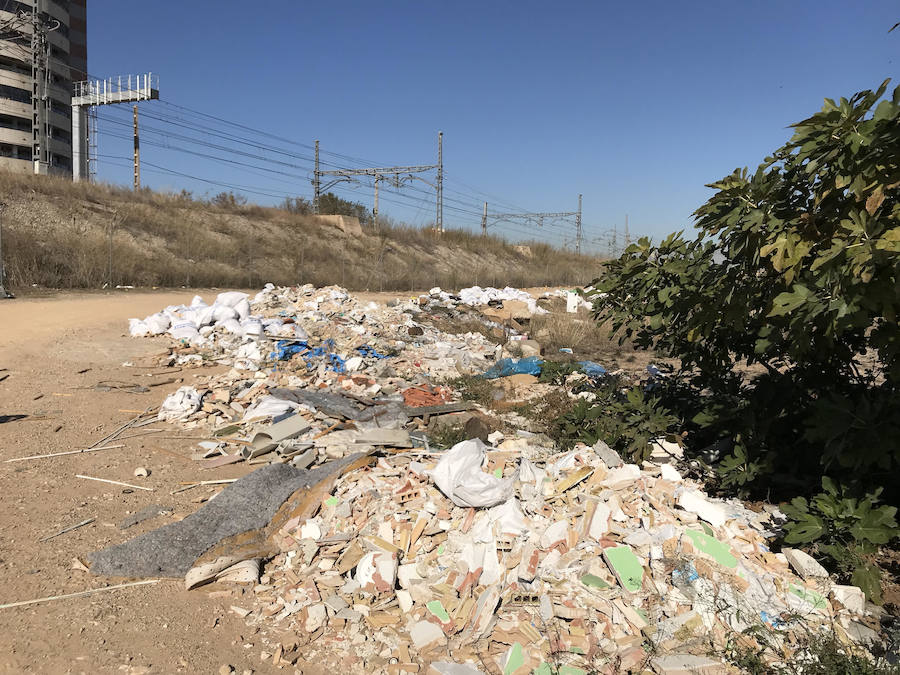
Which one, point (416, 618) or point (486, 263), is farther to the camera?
point (486, 263)

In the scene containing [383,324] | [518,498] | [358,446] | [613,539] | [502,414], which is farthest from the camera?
[383,324]

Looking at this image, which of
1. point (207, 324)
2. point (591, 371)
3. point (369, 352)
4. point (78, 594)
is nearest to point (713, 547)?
point (78, 594)

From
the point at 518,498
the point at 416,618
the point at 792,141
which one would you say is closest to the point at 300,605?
the point at 416,618

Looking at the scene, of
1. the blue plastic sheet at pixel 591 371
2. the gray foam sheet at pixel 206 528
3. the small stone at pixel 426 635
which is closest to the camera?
the small stone at pixel 426 635

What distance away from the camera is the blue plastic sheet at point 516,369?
877cm

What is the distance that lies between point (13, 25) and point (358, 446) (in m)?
48.2

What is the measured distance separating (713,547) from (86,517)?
4.35 metres

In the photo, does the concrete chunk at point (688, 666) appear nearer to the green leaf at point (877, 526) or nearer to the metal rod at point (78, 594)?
the green leaf at point (877, 526)

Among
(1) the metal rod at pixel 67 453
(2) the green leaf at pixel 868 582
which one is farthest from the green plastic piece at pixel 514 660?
(1) the metal rod at pixel 67 453

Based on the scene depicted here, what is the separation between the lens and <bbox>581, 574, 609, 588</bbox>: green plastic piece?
10.1 feet

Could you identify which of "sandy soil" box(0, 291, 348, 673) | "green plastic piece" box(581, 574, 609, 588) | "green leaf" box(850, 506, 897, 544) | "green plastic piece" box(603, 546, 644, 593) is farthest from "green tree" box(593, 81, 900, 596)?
"sandy soil" box(0, 291, 348, 673)

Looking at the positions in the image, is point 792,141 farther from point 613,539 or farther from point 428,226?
point 428,226

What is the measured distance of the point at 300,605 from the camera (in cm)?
316

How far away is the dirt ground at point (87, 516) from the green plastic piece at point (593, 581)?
1.53 metres
